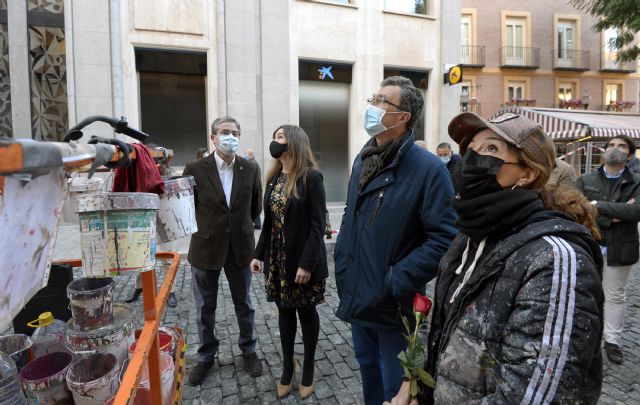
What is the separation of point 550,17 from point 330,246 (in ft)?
73.2

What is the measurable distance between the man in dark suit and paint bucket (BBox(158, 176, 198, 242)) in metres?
1.39

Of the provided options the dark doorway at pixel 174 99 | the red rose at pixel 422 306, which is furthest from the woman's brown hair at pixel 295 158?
the dark doorway at pixel 174 99

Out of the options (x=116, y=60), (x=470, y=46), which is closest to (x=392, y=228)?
(x=116, y=60)

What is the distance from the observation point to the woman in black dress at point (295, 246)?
2936 mm

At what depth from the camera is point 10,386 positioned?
1631 mm

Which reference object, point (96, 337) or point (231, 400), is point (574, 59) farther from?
point (96, 337)

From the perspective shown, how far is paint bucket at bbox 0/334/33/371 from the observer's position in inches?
77.8

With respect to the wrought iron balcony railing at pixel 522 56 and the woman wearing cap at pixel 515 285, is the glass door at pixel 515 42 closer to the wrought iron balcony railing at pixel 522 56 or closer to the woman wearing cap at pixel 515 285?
the wrought iron balcony railing at pixel 522 56

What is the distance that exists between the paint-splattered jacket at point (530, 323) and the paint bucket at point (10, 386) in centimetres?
166

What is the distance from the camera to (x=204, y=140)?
1055 centimetres


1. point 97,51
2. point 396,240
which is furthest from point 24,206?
point 97,51

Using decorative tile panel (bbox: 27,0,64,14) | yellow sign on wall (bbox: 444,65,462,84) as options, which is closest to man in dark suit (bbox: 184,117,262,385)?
decorative tile panel (bbox: 27,0,64,14)

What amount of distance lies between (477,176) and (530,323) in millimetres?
510

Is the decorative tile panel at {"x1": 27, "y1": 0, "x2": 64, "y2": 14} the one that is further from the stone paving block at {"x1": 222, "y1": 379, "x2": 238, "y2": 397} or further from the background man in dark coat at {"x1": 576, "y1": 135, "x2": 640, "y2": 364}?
the background man in dark coat at {"x1": 576, "y1": 135, "x2": 640, "y2": 364}
